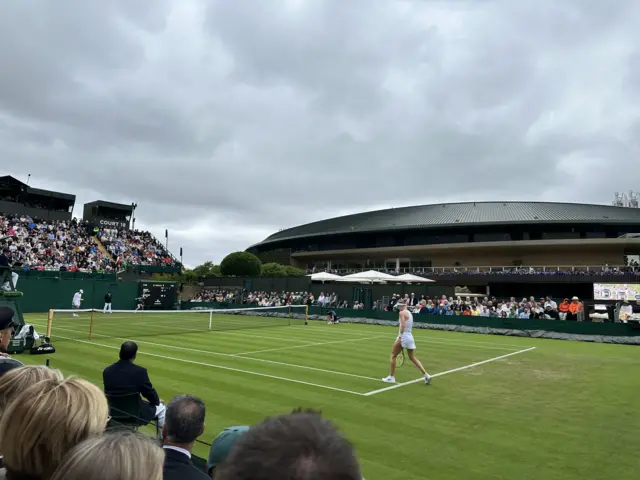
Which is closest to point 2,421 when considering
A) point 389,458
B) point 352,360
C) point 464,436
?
point 389,458

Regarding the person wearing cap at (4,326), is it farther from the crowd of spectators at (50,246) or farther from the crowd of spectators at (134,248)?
the crowd of spectators at (134,248)

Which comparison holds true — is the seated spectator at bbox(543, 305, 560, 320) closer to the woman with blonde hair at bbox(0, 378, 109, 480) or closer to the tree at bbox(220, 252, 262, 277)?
the woman with blonde hair at bbox(0, 378, 109, 480)

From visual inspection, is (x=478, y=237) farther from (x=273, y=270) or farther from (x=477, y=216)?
(x=273, y=270)

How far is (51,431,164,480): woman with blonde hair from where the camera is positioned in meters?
1.58

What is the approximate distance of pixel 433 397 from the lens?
10.2 metres

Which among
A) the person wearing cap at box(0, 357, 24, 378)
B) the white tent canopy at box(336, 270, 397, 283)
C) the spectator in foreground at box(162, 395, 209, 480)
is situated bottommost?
the spectator in foreground at box(162, 395, 209, 480)

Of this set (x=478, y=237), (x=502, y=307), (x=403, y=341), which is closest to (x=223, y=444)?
(x=403, y=341)

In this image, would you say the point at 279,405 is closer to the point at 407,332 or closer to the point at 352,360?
the point at 407,332

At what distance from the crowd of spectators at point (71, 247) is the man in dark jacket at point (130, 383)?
1415 inches

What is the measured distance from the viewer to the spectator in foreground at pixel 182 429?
3596 millimetres

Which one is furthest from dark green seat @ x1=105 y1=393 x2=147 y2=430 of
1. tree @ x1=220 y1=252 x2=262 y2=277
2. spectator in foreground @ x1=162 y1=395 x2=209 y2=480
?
tree @ x1=220 y1=252 x2=262 y2=277

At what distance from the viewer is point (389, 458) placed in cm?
645

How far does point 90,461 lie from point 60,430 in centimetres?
60

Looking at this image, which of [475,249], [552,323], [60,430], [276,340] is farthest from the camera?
[475,249]
